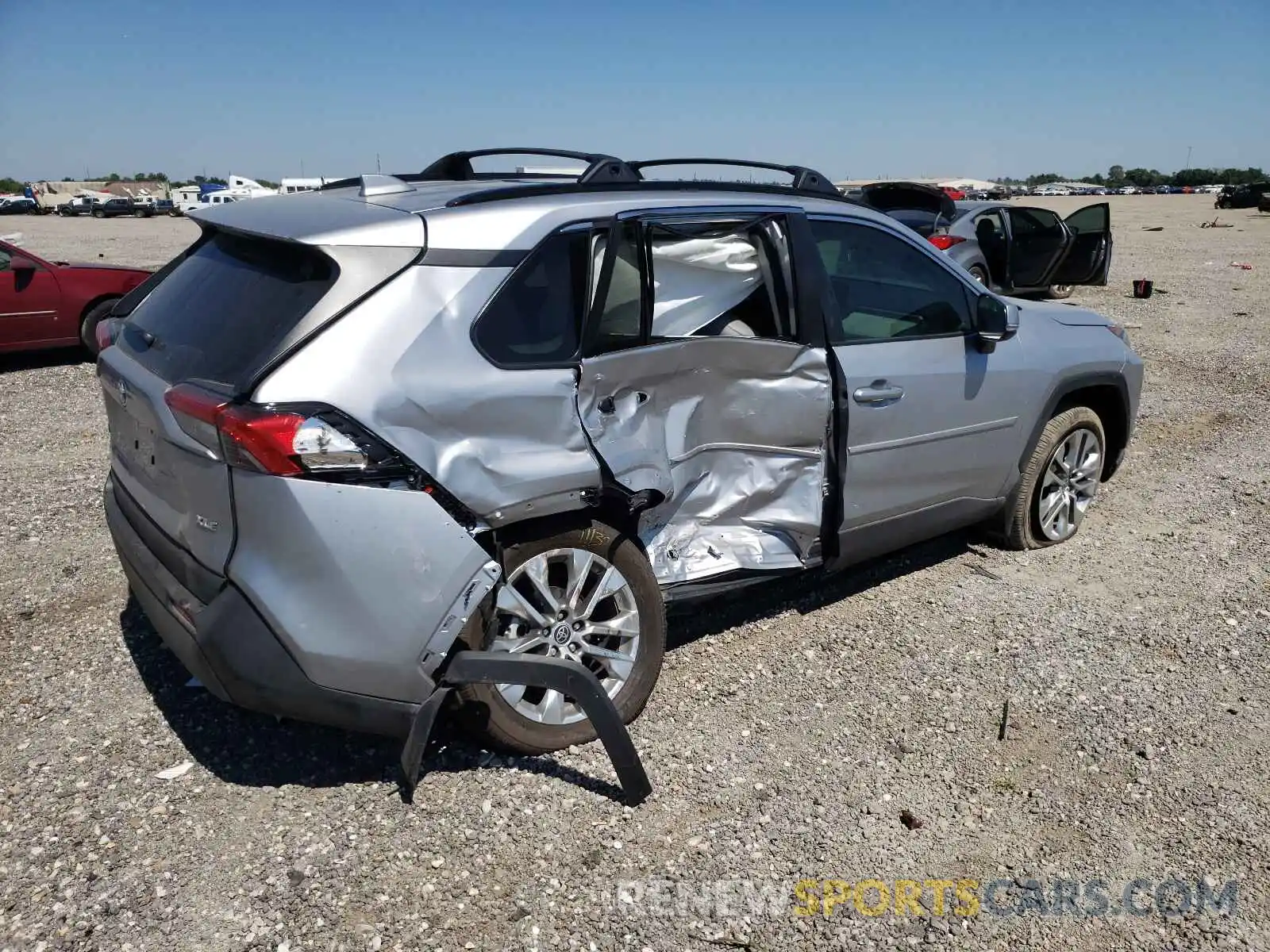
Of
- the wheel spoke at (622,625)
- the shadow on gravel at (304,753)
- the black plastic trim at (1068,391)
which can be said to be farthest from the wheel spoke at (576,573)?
the black plastic trim at (1068,391)

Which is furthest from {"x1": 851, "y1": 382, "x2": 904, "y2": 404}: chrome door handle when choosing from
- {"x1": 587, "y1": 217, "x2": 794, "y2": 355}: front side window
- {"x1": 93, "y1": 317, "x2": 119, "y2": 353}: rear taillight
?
{"x1": 93, "y1": 317, "x2": 119, "y2": 353}: rear taillight

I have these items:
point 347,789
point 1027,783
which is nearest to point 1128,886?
point 1027,783

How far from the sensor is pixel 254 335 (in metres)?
2.75

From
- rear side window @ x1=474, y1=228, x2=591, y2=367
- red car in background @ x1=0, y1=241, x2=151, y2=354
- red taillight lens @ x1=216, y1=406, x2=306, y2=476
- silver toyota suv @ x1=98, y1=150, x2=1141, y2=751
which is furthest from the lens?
red car in background @ x1=0, y1=241, x2=151, y2=354

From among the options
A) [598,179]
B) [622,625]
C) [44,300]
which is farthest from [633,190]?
[44,300]

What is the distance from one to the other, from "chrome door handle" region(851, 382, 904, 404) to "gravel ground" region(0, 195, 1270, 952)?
3.09 ft

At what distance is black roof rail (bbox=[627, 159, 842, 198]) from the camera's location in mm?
4199

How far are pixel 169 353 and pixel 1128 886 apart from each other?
325 cm

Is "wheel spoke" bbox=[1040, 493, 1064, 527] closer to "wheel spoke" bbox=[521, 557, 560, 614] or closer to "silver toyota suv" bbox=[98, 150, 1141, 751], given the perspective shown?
"silver toyota suv" bbox=[98, 150, 1141, 751]

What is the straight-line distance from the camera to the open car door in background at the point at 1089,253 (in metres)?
12.8

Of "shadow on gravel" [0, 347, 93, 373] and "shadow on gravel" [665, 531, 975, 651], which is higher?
"shadow on gravel" [0, 347, 93, 373]

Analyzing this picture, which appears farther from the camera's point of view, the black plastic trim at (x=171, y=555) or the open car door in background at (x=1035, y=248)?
the open car door in background at (x=1035, y=248)

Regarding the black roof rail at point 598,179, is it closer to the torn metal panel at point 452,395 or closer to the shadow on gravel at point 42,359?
the torn metal panel at point 452,395

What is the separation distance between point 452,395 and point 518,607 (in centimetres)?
73
